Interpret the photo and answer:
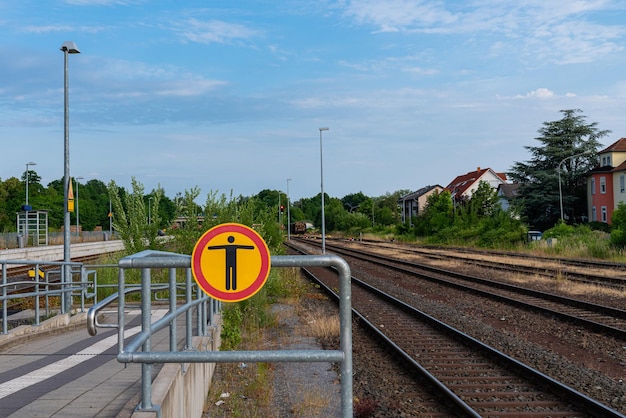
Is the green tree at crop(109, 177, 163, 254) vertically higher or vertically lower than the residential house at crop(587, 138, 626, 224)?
lower

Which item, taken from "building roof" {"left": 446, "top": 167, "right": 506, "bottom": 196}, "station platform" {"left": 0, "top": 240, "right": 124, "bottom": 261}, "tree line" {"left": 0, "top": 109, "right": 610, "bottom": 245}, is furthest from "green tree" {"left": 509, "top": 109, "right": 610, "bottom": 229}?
"building roof" {"left": 446, "top": 167, "right": 506, "bottom": 196}

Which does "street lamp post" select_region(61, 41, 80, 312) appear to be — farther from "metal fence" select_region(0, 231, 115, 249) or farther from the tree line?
"metal fence" select_region(0, 231, 115, 249)

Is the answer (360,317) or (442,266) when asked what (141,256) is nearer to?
(360,317)

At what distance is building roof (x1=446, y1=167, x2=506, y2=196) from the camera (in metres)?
111

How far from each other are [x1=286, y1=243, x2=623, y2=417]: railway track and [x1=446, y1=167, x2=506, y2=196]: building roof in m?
97.1

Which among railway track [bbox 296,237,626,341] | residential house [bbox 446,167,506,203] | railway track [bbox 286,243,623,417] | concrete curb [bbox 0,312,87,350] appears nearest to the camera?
railway track [bbox 286,243,623,417]

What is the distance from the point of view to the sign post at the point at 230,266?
3660mm

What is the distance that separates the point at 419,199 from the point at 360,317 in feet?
386

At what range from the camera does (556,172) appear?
58781mm

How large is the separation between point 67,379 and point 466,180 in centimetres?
11617

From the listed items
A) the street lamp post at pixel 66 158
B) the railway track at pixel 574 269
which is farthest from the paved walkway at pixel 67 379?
the railway track at pixel 574 269

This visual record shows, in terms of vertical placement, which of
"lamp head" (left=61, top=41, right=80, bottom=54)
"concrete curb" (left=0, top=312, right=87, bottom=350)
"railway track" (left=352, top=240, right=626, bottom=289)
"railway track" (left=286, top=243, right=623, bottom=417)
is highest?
"lamp head" (left=61, top=41, right=80, bottom=54)

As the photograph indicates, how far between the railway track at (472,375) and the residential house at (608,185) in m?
52.4

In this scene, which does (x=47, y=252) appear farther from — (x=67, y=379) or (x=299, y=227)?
(x=299, y=227)
